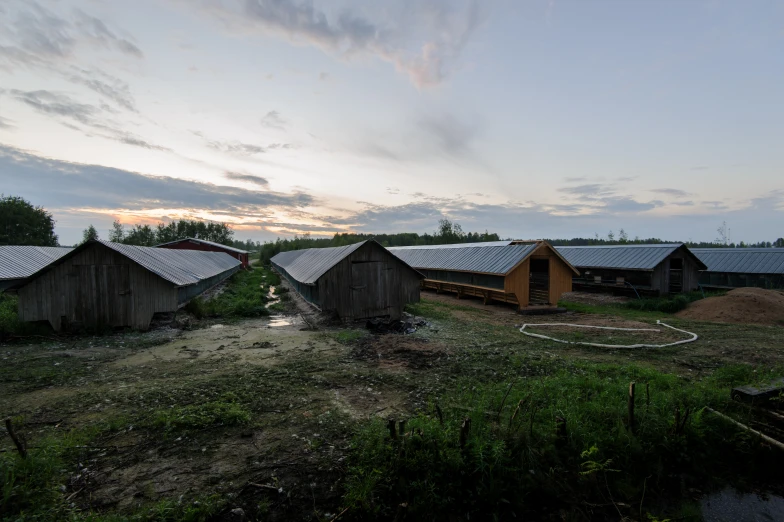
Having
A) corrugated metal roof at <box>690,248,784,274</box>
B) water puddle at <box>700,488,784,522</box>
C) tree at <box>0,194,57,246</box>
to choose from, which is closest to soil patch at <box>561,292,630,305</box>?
corrugated metal roof at <box>690,248,784,274</box>

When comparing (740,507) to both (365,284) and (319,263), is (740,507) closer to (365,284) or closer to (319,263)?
(365,284)

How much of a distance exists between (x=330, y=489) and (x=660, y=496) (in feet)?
16.2

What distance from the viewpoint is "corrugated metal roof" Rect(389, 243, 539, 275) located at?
2122cm

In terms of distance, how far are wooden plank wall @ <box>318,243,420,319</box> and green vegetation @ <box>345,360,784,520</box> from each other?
9.84 m

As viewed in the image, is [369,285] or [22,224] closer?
[369,285]

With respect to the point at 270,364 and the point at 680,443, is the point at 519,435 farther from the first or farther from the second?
the point at 270,364

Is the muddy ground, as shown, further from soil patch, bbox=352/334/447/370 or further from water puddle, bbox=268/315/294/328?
water puddle, bbox=268/315/294/328

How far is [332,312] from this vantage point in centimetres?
1645

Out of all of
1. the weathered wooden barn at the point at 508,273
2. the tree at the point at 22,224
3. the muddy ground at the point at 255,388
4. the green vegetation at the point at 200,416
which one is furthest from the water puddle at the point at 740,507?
the tree at the point at 22,224

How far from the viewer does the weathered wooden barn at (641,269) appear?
82.0 feet

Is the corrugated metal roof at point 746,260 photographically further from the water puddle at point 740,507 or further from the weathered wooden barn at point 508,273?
the water puddle at point 740,507

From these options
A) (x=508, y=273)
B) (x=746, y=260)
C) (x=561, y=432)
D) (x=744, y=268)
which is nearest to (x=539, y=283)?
(x=508, y=273)

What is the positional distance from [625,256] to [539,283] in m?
7.00

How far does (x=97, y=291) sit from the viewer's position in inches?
568
